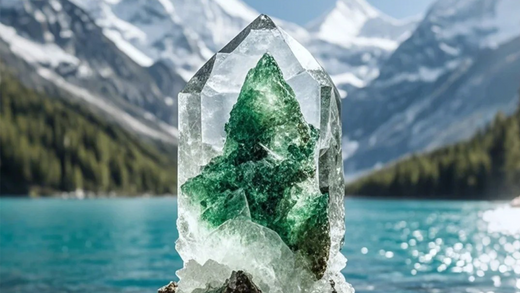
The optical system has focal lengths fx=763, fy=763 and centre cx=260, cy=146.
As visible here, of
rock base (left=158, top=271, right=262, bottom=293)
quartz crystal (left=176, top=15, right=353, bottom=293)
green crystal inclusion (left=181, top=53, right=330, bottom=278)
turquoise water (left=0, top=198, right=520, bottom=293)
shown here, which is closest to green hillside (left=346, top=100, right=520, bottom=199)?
turquoise water (left=0, top=198, right=520, bottom=293)

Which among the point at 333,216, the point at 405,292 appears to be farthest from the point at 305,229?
the point at 405,292

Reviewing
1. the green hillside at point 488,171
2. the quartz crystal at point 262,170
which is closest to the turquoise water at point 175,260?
the quartz crystal at point 262,170

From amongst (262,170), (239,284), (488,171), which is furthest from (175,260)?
(488,171)

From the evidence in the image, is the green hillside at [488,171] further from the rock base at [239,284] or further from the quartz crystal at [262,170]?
the rock base at [239,284]

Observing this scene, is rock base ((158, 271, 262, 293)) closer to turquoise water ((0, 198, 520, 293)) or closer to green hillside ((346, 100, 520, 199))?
turquoise water ((0, 198, 520, 293))

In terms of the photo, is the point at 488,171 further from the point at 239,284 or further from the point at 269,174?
the point at 239,284

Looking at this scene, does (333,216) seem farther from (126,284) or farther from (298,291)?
(126,284)

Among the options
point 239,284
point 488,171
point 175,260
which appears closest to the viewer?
point 239,284
